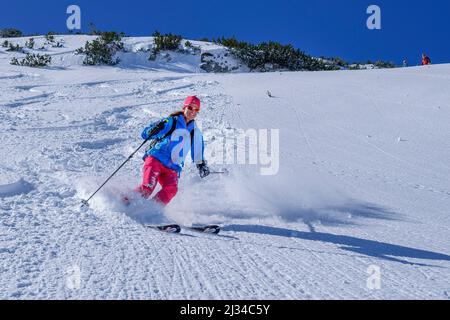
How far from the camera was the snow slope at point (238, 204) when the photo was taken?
3.06 meters

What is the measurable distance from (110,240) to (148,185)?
1.41m

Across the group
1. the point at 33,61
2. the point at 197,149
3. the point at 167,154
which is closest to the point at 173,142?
the point at 167,154

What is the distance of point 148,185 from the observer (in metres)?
5.09

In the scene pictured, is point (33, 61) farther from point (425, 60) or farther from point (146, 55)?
point (425, 60)

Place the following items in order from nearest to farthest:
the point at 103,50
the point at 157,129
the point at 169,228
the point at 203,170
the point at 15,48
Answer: the point at 169,228
the point at 157,129
the point at 203,170
the point at 103,50
the point at 15,48

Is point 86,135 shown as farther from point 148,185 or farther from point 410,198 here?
point 410,198

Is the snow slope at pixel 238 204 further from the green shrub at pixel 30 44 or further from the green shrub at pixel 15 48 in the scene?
the green shrub at pixel 30 44

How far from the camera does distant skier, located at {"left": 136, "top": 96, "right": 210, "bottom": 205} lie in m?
5.16

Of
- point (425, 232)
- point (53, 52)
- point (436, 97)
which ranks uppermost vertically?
point (53, 52)

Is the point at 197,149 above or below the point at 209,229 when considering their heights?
above

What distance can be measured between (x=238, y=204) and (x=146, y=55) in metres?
17.8

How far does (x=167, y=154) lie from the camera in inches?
208

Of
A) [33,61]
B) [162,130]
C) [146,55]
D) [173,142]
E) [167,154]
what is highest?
[146,55]

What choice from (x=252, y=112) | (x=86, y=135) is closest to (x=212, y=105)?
(x=252, y=112)
